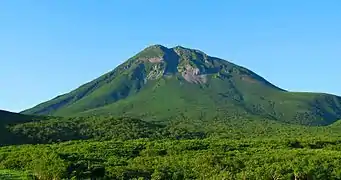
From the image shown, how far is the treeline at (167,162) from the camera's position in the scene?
203 feet

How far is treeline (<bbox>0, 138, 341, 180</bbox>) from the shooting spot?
203 feet

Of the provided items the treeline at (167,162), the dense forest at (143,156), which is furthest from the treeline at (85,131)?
the treeline at (167,162)

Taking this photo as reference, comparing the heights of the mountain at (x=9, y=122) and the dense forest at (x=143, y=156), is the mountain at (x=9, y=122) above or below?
above

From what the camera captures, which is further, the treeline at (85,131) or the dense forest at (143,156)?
the treeline at (85,131)

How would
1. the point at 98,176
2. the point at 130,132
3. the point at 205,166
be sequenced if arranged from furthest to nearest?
the point at 130,132, the point at 205,166, the point at 98,176

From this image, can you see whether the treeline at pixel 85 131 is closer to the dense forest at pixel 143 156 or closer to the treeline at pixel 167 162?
the dense forest at pixel 143 156

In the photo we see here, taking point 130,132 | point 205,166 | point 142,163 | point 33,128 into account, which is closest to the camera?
point 205,166

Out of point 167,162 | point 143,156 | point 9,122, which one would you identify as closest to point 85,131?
point 9,122

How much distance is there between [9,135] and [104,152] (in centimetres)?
3983

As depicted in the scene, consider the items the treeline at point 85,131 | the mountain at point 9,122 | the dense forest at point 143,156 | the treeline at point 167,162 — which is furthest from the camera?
the treeline at point 85,131

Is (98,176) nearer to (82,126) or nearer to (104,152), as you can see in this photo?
(104,152)

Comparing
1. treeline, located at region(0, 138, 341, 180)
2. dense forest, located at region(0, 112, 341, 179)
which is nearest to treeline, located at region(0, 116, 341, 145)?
dense forest, located at region(0, 112, 341, 179)

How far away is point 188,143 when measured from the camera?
4402 inches

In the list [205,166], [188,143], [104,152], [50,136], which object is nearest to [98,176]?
[205,166]
